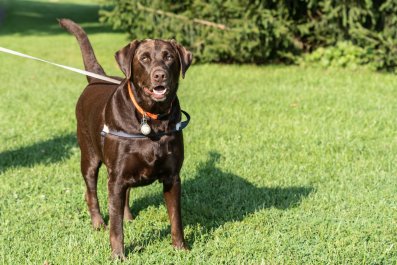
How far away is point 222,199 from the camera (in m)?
5.54

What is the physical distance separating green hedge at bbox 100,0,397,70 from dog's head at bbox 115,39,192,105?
8282mm

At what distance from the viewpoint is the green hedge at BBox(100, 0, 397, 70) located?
1180cm

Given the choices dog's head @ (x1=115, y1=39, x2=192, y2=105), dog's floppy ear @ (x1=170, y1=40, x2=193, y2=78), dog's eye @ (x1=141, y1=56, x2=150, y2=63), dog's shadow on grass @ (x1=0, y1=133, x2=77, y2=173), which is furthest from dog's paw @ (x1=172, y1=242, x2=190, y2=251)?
dog's shadow on grass @ (x1=0, y1=133, x2=77, y2=173)

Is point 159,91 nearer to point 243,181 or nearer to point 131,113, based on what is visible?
point 131,113

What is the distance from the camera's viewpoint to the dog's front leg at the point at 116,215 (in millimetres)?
4129

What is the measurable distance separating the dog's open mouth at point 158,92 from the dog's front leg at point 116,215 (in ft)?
2.35

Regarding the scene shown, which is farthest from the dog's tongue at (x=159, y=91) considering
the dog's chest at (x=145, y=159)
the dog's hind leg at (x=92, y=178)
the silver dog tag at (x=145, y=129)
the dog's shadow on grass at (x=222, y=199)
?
the dog's shadow on grass at (x=222, y=199)

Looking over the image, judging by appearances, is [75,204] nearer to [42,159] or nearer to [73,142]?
[42,159]

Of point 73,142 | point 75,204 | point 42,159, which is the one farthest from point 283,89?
point 75,204

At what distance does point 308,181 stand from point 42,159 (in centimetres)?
329

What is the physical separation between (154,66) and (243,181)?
248 cm

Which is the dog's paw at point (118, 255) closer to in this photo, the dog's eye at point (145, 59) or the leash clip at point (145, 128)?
the leash clip at point (145, 128)

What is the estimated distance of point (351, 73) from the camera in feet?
39.5

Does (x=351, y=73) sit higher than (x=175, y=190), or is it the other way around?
(x=175, y=190)
